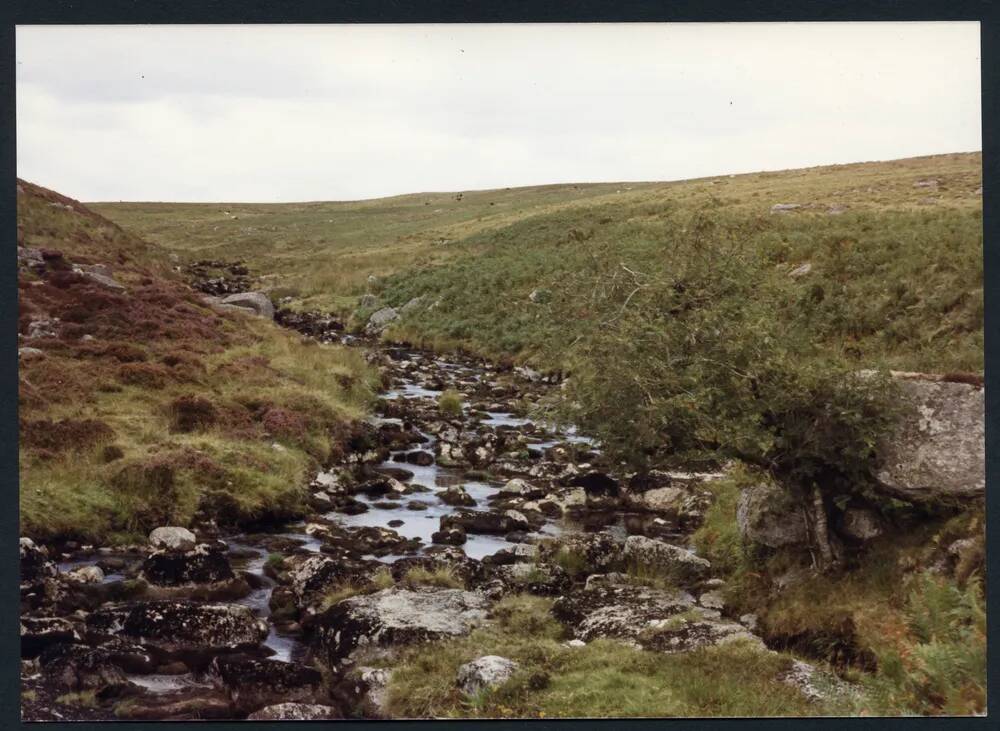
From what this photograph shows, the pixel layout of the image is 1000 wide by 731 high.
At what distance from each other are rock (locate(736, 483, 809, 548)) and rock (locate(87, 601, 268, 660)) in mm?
8213

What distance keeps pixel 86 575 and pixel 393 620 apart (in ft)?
18.1

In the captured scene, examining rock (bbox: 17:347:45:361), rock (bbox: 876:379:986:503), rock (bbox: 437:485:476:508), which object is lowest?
rock (bbox: 437:485:476:508)

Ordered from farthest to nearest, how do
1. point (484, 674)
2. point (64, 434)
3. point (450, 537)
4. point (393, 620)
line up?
point (64, 434)
point (450, 537)
point (393, 620)
point (484, 674)

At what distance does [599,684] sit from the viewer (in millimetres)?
10414

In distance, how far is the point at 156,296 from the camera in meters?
28.6

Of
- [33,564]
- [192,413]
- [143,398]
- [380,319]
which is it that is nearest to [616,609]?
[33,564]

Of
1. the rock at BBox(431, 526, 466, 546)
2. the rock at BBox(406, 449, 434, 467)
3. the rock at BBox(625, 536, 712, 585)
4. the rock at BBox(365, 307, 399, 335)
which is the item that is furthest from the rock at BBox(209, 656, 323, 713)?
the rock at BBox(365, 307, 399, 335)

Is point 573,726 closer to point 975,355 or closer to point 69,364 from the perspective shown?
point 975,355

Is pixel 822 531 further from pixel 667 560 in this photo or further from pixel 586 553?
pixel 586 553

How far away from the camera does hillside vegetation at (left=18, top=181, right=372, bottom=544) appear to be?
15828 millimetres

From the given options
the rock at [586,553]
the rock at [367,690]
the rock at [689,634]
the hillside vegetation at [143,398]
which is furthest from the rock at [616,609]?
the hillside vegetation at [143,398]

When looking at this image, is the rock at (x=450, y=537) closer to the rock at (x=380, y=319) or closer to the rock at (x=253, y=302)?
the rock at (x=380, y=319)

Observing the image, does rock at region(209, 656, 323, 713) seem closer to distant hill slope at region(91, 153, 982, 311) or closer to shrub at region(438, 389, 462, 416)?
shrub at region(438, 389, 462, 416)

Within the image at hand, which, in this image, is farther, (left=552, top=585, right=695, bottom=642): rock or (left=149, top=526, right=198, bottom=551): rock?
(left=149, top=526, right=198, bottom=551): rock
